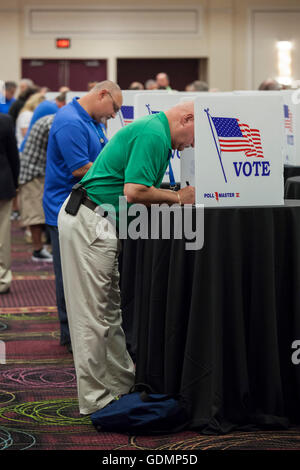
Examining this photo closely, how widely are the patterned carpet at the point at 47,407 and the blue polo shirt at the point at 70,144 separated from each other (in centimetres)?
86

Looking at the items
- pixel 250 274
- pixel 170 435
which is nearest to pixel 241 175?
pixel 250 274

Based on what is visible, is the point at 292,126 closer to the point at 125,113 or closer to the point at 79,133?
the point at 125,113

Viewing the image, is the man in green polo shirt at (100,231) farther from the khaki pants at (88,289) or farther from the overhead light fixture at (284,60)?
the overhead light fixture at (284,60)

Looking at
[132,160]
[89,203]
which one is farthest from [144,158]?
[89,203]

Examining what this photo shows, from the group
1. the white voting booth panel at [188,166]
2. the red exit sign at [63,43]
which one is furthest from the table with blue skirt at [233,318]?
the red exit sign at [63,43]

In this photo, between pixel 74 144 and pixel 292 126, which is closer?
pixel 74 144

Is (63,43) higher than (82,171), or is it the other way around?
(63,43)

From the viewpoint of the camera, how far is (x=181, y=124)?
137 inches

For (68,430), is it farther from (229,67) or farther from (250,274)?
(229,67)

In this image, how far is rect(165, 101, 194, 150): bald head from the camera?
346cm

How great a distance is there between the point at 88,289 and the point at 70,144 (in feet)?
3.98

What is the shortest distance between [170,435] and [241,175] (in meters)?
1.12

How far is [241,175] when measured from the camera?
11.7ft
